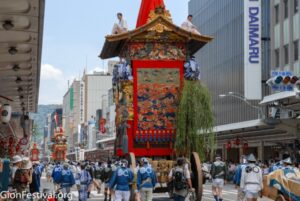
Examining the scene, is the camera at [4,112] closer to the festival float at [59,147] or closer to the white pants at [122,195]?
the white pants at [122,195]

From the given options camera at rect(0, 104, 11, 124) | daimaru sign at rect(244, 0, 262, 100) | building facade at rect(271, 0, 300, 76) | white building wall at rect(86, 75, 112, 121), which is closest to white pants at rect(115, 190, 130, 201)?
camera at rect(0, 104, 11, 124)

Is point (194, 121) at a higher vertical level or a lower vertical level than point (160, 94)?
lower

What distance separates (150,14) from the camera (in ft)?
67.3

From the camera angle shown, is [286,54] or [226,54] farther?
[226,54]

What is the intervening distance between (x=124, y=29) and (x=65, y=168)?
5.44 metres

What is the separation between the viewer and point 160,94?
67.4 feet

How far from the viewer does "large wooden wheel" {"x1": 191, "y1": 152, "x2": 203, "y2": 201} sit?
18.7 meters

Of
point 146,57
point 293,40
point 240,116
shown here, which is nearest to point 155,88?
point 146,57

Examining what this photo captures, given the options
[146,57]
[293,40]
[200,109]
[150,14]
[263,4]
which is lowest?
[200,109]

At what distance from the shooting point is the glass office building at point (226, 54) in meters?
63.8

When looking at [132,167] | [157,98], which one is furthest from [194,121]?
[132,167]

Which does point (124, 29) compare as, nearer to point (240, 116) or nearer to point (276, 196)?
point (276, 196)

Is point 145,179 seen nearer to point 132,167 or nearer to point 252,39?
point 132,167

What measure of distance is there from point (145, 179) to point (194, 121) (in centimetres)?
277
